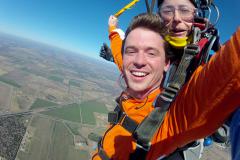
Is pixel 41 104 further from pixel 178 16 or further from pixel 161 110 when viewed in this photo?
pixel 161 110

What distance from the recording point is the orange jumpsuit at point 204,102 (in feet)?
1.91

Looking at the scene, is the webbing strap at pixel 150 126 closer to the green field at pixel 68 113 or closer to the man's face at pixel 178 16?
the man's face at pixel 178 16

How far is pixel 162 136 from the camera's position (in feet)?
3.56

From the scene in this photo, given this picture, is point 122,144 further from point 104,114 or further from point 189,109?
point 104,114

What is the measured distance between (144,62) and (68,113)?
107 feet

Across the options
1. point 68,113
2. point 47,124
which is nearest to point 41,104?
point 68,113

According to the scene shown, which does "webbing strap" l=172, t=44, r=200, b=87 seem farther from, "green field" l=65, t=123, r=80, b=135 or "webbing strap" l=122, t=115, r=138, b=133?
"green field" l=65, t=123, r=80, b=135

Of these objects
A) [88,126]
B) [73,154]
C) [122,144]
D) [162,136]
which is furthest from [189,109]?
[88,126]

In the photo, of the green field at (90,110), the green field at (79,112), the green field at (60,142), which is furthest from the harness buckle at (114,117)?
the green field at (90,110)

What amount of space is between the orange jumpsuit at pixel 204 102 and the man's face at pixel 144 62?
0.54 meters

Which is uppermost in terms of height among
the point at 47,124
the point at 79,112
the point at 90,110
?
the point at 47,124

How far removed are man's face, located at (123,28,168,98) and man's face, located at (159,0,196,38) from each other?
0.56 ft

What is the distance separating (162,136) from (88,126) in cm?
2878

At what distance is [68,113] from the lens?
108 feet
